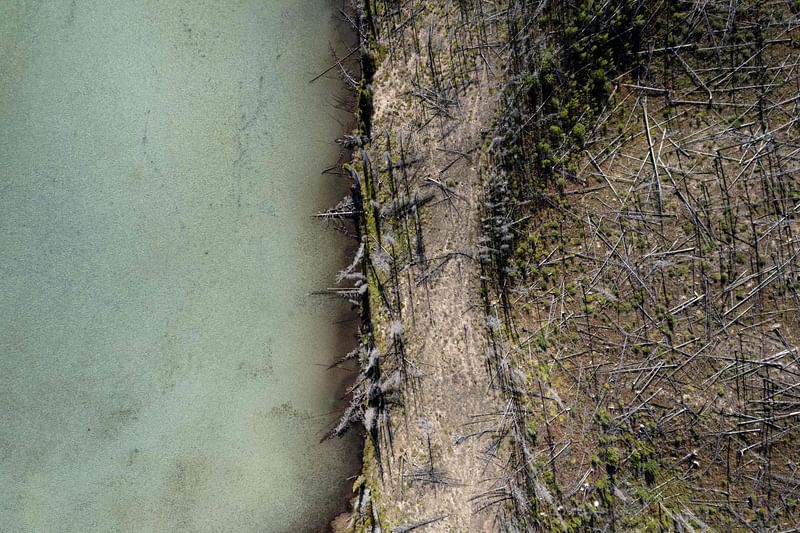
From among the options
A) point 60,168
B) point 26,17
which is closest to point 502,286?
point 60,168

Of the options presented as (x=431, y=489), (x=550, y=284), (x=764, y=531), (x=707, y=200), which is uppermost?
(x=707, y=200)

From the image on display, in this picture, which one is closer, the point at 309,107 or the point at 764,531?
the point at 764,531

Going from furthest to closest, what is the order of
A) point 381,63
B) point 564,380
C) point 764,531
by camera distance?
point 381,63, point 564,380, point 764,531

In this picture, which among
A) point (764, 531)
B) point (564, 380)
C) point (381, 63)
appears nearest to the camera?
point (764, 531)

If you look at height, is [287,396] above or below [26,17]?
below

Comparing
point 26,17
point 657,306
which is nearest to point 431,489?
point 657,306

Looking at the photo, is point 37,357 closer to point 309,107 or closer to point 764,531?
point 309,107

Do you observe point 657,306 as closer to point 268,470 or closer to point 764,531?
point 764,531
